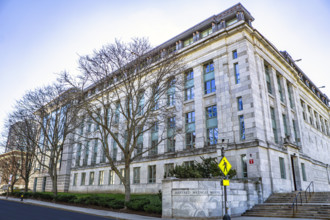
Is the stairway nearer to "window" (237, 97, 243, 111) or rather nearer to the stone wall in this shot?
the stone wall

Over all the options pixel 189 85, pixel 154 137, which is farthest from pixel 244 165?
pixel 154 137

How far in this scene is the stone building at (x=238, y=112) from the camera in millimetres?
23953

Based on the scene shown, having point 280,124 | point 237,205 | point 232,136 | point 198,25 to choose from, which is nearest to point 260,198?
point 237,205

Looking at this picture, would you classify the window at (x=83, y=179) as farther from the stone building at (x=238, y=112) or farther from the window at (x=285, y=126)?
the window at (x=285, y=126)

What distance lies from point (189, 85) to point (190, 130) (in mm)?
6191

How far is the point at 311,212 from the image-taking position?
15.7 metres

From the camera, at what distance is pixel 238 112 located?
25.4 m

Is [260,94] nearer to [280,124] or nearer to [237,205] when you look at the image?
[280,124]

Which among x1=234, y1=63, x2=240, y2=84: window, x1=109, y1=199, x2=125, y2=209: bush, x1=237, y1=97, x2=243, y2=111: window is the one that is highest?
x1=234, y1=63, x2=240, y2=84: window

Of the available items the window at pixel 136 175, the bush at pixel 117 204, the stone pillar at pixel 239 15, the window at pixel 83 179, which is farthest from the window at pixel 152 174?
the stone pillar at pixel 239 15

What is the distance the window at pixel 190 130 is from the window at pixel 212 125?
1957mm

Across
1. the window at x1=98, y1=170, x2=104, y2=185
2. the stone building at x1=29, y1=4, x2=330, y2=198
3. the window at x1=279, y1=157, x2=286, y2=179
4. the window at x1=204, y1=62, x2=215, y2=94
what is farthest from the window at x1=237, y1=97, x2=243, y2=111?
the window at x1=98, y1=170, x2=104, y2=185

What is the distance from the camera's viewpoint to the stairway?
1550cm

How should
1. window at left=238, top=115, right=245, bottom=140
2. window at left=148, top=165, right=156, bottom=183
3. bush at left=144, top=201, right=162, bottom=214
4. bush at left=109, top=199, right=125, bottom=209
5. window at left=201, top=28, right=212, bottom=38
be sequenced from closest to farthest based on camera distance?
bush at left=144, top=201, right=162, bottom=214 < bush at left=109, top=199, right=125, bottom=209 < window at left=238, top=115, right=245, bottom=140 < window at left=148, top=165, right=156, bottom=183 < window at left=201, top=28, right=212, bottom=38
